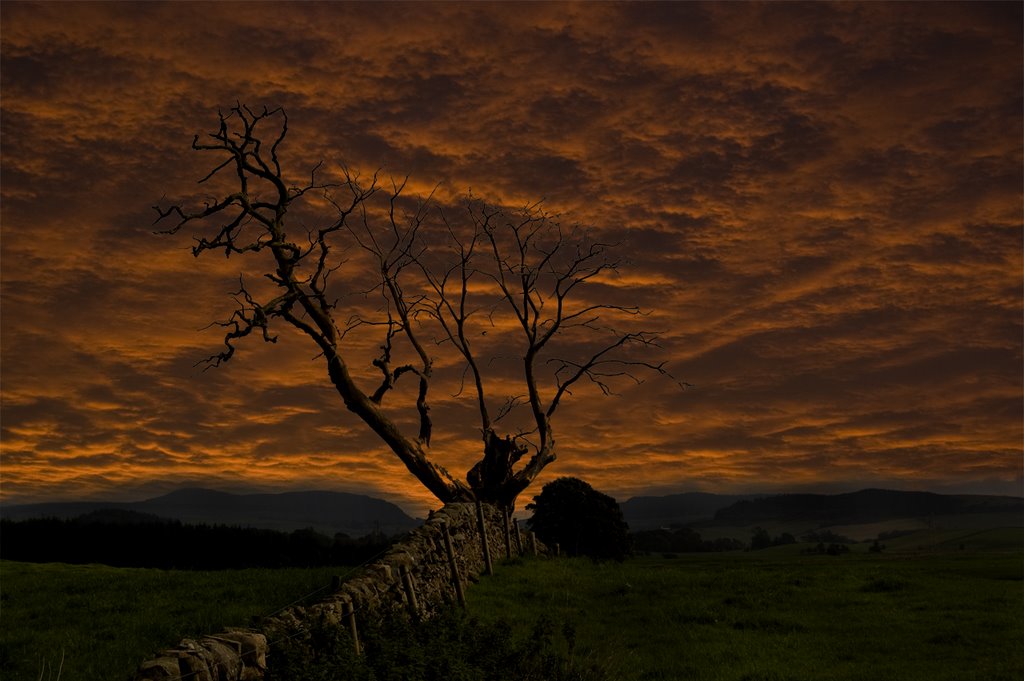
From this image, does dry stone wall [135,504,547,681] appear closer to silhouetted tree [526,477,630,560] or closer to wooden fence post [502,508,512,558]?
wooden fence post [502,508,512,558]

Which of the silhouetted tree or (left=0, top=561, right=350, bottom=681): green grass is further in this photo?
the silhouetted tree

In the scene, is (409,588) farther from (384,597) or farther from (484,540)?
(484,540)

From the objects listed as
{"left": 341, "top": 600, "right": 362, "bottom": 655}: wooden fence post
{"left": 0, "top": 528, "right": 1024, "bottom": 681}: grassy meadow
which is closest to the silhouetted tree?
{"left": 0, "top": 528, "right": 1024, "bottom": 681}: grassy meadow

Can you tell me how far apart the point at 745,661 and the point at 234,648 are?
13.3 m

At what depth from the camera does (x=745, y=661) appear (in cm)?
2158

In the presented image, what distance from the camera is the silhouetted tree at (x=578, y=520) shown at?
44.9 m

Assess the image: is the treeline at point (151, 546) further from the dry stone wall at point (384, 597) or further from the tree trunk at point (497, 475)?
the dry stone wall at point (384, 597)

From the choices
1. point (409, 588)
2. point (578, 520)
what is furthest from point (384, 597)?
point (578, 520)

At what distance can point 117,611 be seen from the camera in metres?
22.4

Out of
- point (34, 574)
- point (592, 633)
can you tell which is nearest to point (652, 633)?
point (592, 633)

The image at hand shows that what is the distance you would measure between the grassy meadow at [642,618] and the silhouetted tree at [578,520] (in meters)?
9.47

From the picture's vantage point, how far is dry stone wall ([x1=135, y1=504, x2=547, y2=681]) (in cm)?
1212

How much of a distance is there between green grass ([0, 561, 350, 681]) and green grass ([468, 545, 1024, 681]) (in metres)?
5.99

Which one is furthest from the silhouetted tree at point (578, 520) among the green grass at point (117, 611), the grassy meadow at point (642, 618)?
the green grass at point (117, 611)
